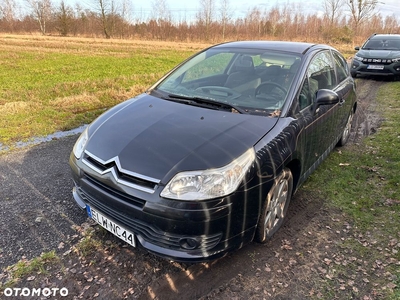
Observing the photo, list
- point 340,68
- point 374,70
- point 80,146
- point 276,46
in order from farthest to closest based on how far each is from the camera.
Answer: point 374,70 < point 340,68 < point 276,46 < point 80,146

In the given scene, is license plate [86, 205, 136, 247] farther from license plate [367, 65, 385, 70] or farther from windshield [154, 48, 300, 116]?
license plate [367, 65, 385, 70]

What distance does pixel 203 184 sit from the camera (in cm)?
212

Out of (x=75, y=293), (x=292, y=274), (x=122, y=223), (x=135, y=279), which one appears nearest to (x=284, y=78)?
(x=292, y=274)

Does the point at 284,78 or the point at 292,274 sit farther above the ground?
the point at 284,78

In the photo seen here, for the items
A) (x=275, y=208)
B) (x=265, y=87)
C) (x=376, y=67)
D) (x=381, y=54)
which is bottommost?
(x=275, y=208)

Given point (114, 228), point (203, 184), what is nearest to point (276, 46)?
point (203, 184)

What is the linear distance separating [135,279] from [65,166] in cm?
246

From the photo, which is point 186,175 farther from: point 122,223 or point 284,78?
point 284,78

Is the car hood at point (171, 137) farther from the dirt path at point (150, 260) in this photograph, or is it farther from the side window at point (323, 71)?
the side window at point (323, 71)

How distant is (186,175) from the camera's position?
6.99 feet

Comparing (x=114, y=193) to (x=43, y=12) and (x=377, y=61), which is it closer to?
(x=377, y=61)

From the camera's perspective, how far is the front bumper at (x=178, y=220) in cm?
209

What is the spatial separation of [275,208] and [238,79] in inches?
58.8

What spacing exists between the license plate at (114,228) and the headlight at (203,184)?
50cm
